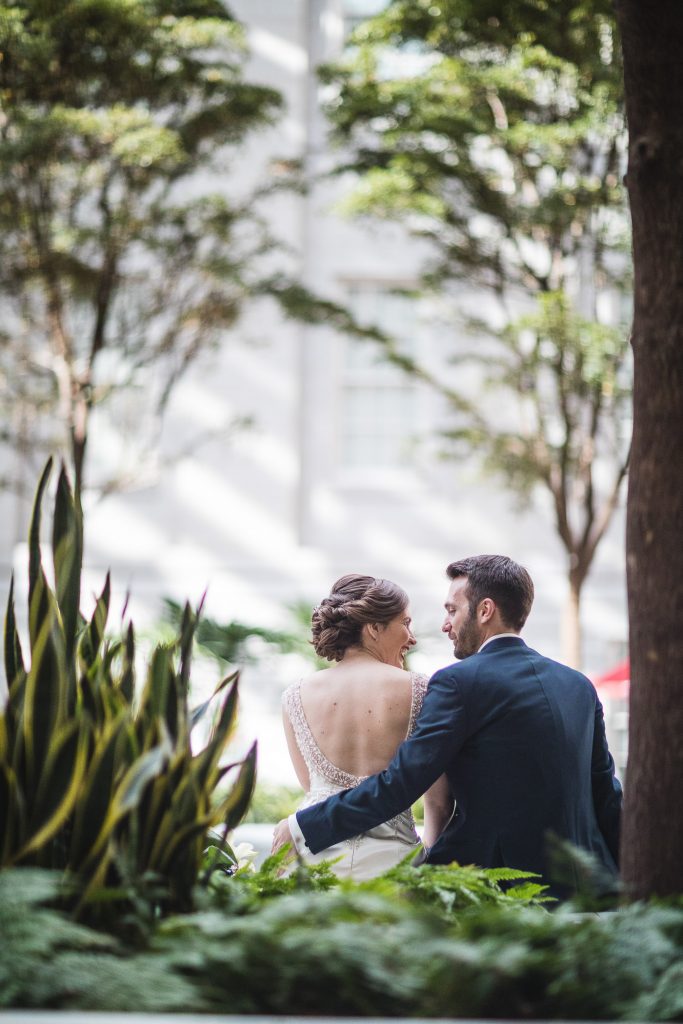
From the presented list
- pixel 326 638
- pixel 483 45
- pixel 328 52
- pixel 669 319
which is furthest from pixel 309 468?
pixel 669 319

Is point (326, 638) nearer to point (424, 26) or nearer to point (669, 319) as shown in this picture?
point (669, 319)

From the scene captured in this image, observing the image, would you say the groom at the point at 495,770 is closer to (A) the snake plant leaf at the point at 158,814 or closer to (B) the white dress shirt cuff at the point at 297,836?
(B) the white dress shirt cuff at the point at 297,836

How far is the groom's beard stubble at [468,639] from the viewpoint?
3.53 metres

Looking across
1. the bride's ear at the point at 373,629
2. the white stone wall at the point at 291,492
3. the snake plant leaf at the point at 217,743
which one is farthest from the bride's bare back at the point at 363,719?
the white stone wall at the point at 291,492

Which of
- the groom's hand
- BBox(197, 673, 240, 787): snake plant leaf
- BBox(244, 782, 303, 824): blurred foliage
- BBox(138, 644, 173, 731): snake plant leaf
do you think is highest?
BBox(138, 644, 173, 731): snake plant leaf

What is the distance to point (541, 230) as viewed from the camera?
883 centimetres

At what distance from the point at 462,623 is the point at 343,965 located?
1.65m

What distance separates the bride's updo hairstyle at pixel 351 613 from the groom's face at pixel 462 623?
0.52 ft

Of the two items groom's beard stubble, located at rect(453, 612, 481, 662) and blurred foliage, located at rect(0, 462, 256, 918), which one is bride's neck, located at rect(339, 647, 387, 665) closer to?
groom's beard stubble, located at rect(453, 612, 481, 662)

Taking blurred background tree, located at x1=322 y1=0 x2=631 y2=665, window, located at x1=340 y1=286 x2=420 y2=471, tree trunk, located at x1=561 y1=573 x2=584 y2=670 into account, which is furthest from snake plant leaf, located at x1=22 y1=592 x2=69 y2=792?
window, located at x1=340 y1=286 x2=420 y2=471

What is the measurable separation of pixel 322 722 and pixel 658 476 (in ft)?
4.63

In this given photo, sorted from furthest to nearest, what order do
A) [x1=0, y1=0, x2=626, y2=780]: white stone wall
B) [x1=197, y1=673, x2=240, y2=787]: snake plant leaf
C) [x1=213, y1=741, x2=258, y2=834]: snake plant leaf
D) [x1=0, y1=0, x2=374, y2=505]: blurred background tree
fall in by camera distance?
[x1=0, y1=0, x2=626, y2=780]: white stone wall → [x1=0, y1=0, x2=374, y2=505]: blurred background tree → [x1=213, y1=741, x2=258, y2=834]: snake plant leaf → [x1=197, y1=673, x2=240, y2=787]: snake plant leaf

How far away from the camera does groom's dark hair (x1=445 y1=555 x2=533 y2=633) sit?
11.5 ft

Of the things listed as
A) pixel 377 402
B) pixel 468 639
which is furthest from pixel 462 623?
pixel 377 402
